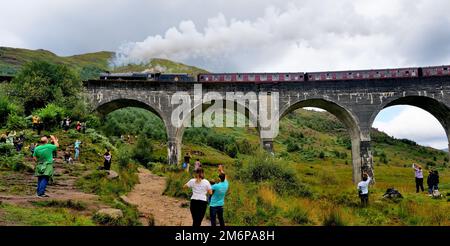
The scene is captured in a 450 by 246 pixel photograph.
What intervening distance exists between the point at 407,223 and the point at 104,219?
942cm

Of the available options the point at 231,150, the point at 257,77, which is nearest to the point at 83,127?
the point at 257,77

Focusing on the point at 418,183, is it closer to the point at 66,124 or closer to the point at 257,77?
the point at 257,77

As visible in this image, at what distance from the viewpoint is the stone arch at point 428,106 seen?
2584 centimetres

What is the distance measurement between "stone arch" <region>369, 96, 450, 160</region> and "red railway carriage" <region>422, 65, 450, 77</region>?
2.02 meters

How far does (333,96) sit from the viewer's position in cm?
2630

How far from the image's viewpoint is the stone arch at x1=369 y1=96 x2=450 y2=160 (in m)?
25.8

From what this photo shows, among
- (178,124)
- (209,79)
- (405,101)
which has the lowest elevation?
(178,124)

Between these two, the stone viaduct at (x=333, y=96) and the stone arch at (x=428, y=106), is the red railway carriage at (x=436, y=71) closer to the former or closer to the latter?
the stone viaduct at (x=333, y=96)

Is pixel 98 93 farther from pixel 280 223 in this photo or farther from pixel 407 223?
pixel 407 223

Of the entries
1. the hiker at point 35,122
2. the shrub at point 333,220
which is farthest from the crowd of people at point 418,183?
the hiker at point 35,122

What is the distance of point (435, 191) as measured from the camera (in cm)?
1673

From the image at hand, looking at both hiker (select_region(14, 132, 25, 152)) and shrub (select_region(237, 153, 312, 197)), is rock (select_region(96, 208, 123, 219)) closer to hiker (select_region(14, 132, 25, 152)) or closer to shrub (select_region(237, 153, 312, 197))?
shrub (select_region(237, 153, 312, 197))

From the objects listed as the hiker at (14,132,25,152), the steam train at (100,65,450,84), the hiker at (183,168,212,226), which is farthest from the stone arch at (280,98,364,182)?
the hiker at (183,168,212,226)
